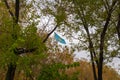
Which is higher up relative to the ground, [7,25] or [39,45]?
[7,25]

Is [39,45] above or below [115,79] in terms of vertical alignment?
above

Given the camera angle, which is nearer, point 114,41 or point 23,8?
point 23,8

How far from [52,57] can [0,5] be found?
18583 millimetres

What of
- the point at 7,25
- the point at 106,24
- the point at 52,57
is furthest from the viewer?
the point at 52,57

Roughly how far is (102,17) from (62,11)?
257 cm

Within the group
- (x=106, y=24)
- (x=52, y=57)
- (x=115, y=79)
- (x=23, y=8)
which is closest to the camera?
(x=23, y=8)

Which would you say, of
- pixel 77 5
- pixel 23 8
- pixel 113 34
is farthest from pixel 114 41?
pixel 23 8

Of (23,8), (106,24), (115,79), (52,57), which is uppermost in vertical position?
(23,8)

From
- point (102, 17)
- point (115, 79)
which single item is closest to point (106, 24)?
point (102, 17)

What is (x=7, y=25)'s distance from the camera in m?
18.1

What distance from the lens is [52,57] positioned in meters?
36.8

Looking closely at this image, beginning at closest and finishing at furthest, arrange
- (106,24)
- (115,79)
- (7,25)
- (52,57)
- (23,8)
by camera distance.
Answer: (7,25), (23,8), (106,24), (52,57), (115,79)

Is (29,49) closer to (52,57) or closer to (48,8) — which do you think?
(48,8)

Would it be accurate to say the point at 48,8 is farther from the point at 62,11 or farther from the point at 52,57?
the point at 52,57
